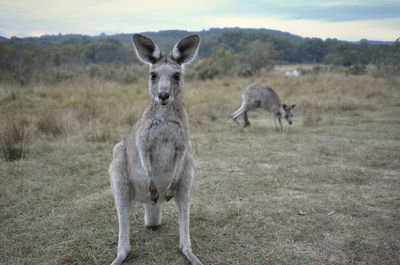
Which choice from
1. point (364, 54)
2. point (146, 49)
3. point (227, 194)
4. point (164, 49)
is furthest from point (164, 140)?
point (364, 54)

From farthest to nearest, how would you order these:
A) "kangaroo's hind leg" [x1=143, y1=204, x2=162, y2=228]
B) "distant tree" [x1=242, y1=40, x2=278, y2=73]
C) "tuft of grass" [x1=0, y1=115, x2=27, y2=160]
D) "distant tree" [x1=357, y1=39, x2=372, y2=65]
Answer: "distant tree" [x1=357, y1=39, x2=372, y2=65] → "distant tree" [x1=242, y1=40, x2=278, y2=73] → "tuft of grass" [x1=0, y1=115, x2=27, y2=160] → "kangaroo's hind leg" [x1=143, y1=204, x2=162, y2=228]

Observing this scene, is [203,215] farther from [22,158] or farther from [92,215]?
[22,158]

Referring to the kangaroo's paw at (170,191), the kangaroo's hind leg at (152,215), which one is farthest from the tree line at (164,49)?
the kangaroo's paw at (170,191)

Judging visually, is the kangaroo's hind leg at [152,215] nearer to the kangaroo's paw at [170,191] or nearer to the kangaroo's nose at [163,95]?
the kangaroo's paw at [170,191]

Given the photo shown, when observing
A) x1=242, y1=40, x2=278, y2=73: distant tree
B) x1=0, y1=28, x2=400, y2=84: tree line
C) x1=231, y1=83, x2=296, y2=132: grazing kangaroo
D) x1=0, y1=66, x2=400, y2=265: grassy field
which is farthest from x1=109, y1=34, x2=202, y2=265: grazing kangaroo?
x1=242, y1=40, x2=278, y2=73: distant tree

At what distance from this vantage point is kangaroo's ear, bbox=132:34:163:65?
240cm

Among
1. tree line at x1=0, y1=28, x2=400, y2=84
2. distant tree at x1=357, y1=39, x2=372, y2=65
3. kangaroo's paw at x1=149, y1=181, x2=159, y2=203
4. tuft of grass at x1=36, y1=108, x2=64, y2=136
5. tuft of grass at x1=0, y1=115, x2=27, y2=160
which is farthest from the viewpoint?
distant tree at x1=357, y1=39, x2=372, y2=65

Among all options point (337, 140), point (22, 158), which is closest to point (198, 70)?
point (337, 140)

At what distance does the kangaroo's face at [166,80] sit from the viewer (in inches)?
86.0

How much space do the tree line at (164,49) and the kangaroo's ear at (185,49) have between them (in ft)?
7.07

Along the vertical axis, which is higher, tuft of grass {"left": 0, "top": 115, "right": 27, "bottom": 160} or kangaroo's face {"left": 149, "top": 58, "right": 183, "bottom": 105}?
kangaroo's face {"left": 149, "top": 58, "right": 183, "bottom": 105}

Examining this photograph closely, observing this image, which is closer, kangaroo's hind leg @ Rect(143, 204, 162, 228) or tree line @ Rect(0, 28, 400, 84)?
kangaroo's hind leg @ Rect(143, 204, 162, 228)

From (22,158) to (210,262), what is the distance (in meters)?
3.42

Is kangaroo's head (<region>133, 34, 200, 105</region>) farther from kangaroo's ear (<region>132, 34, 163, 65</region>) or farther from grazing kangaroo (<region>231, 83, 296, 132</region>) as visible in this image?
grazing kangaroo (<region>231, 83, 296, 132</region>)
